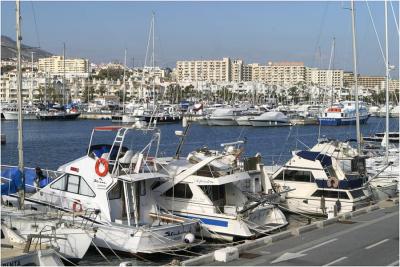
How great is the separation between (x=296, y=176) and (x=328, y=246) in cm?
963

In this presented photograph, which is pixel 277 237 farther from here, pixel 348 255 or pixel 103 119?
pixel 103 119

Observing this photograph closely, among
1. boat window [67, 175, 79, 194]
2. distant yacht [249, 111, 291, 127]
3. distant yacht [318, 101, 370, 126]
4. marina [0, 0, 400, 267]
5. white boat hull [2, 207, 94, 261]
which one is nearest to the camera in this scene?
marina [0, 0, 400, 267]

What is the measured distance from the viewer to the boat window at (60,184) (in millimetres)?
20531

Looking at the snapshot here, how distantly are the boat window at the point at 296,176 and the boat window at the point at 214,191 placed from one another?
5.35 metres

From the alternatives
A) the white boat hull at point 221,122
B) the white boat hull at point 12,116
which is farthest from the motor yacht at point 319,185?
the white boat hull at point 12,116

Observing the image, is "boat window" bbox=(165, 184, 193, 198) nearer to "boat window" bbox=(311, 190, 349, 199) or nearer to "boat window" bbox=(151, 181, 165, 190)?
"boat window" bbox=(151, 181, 165, 190)

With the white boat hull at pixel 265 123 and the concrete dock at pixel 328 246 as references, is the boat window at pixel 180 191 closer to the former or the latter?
the concrete dock at pixel 328 246

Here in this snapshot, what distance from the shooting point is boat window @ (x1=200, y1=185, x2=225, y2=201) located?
21531 mm

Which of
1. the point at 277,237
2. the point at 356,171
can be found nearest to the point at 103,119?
the point at 356,171

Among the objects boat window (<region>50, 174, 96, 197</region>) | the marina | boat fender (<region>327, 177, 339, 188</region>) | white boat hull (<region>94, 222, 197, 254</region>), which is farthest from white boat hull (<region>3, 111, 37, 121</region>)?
white boat hull (<region>94, 222, 197, 254</region>)

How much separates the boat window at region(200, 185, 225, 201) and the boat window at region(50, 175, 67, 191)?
448 centimetres

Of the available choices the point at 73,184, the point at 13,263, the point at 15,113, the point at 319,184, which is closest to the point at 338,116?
the point at 15,113

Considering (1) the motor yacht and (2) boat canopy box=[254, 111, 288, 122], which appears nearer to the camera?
(1) the motor yacht

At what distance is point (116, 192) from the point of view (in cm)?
1958
